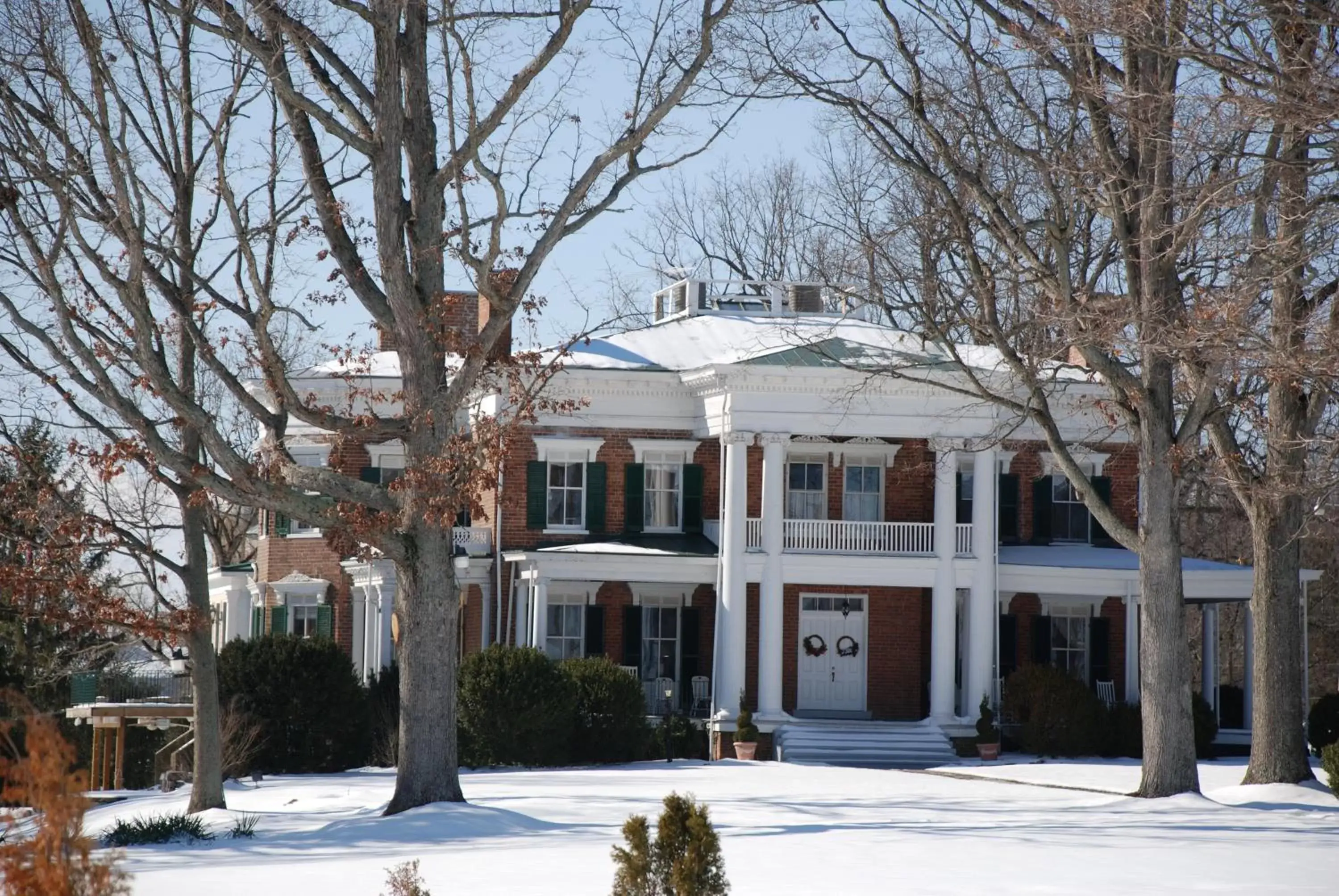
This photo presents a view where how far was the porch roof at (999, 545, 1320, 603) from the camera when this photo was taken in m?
32.3

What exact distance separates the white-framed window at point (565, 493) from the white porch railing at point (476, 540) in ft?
4.16


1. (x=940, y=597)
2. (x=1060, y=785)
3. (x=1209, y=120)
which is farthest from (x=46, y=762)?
(x=940, y=597)

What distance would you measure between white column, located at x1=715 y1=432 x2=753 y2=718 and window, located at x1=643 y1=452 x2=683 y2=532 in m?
2.31

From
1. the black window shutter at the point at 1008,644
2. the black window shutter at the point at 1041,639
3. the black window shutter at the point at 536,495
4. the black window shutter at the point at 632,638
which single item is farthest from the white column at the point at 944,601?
the black window shutter at the point at 536,495

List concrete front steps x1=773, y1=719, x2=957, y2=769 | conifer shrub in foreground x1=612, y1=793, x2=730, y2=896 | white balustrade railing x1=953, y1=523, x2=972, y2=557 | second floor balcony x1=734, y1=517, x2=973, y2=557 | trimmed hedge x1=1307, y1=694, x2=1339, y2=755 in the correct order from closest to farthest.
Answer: conifer shrub in foreground x1=612, y1=793, x2=730, y2=896, trimmed hedge x1=1307, y1=694, x2=1339, y2=755, concrete front steps x1=773, y1=719, x2=957, y2=769, second floor balcony x1=734, y1=517, x2=973, y2=557, white balustrade railing x1=953, y1=523, x2=972, y2=557

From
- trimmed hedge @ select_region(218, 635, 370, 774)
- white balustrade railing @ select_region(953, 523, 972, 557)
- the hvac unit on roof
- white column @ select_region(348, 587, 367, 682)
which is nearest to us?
trimmed hedge @ select_region(218, 635, 370, 774)

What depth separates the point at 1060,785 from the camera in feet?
77.0

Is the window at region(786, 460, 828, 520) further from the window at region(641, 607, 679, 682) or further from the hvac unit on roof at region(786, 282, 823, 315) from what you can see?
the hvac unit on roof at region(786, 282, 823, 315)

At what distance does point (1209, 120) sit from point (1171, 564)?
762 centimetres

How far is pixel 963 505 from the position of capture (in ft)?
111

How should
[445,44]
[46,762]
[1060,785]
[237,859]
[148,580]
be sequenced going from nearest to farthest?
[46,762]
[237,859]
[445,44]
[148,580]
[1060,785]

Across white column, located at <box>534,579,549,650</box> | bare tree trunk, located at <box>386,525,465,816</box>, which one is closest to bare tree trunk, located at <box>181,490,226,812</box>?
bare tree trunk, located at <box>386,525,465,816</box>

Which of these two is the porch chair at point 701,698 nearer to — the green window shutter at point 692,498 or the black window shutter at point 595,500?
the green window shutter at point 692,498

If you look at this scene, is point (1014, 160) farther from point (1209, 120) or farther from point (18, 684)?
point (18, 684)
